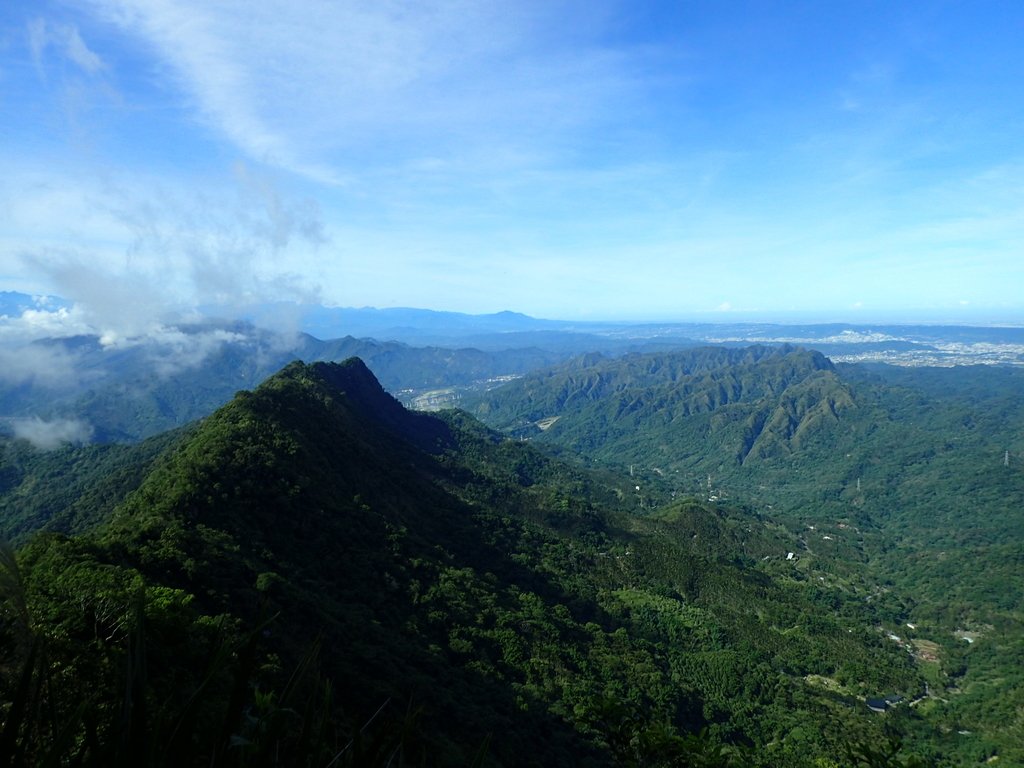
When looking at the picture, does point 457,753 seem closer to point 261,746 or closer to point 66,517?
point 261,746

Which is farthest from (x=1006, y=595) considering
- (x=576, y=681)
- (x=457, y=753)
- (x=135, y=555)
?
(x=135, y=555)

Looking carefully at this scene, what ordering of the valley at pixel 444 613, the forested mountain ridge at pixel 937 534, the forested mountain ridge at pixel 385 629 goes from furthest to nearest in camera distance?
1. the forested mountain ridge at pixel 937 534
2. the valley at pixel 444 613
3. the forested mountain ridge at pixel 385 629

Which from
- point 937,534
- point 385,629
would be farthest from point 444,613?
point 937,534

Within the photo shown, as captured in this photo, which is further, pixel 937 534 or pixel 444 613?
pixel 937 534

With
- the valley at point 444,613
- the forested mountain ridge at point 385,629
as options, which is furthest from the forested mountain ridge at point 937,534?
the forested mountain ridge at point 385,629

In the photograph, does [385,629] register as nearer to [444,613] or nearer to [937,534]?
[444,613]

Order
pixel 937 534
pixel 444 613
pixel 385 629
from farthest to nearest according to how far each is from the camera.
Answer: pixel 937 534 → pixel 444 613 → pixel 385 629

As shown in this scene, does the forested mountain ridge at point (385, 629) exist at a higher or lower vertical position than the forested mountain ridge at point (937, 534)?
higher

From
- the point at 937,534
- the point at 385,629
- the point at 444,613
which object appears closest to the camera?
the point at 385,629

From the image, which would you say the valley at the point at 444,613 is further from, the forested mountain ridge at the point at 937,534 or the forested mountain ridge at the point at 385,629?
the forested mountain ridge at the point at 937,534
